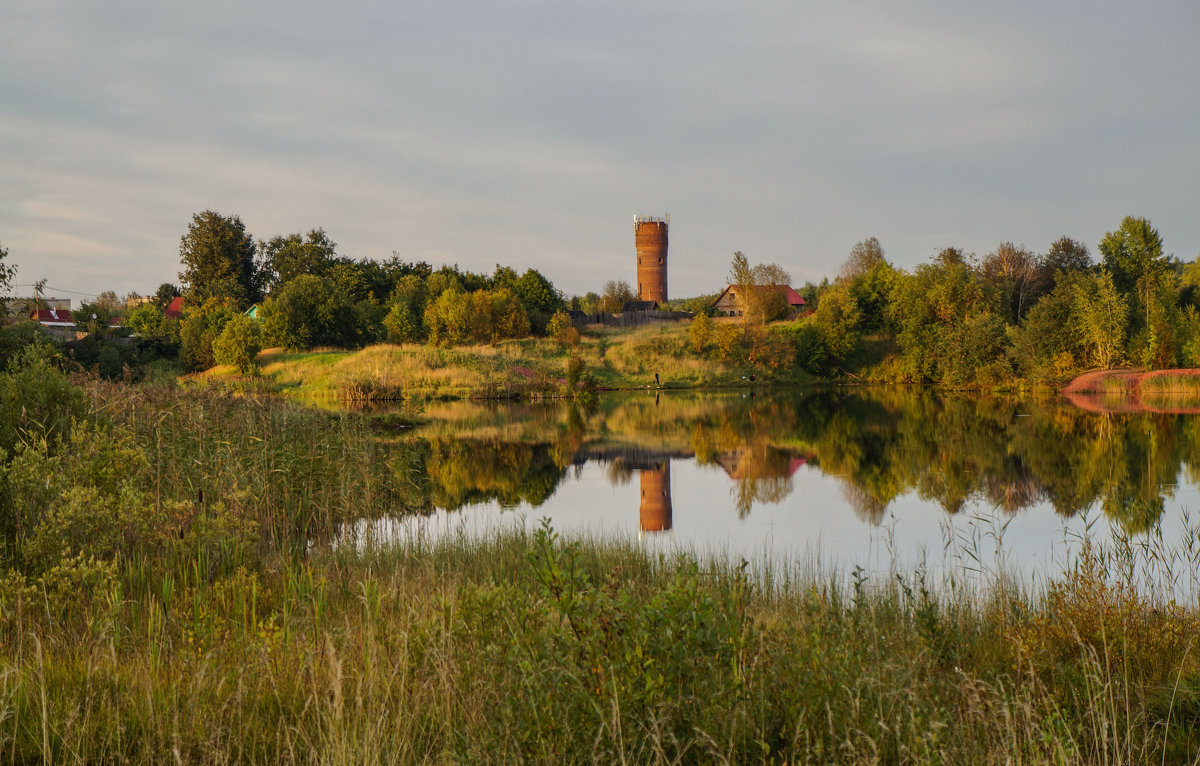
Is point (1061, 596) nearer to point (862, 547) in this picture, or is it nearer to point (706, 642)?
point (706, 642)

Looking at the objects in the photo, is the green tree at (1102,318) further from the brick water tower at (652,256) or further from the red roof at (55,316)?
the red roof at (55,316)

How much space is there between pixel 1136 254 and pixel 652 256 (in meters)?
37.6

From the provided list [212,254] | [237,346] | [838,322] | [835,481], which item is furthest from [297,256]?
[835,481]

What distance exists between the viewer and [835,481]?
1454 cm

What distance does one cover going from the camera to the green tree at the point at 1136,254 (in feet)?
146

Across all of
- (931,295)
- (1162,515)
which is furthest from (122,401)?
(931,295)

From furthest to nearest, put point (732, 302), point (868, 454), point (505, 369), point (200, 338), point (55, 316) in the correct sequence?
1. point (55, 316)
2. point (732, 302)
3. point (200, 338)
4. point (505, 369)
5. point (868, 454)

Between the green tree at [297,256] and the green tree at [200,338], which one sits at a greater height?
the green tree at [297,256]

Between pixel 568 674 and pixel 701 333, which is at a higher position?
pixel 701 333

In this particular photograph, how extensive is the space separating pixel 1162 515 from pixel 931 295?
38154mm

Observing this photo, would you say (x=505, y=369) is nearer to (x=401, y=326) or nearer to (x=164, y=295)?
(x=401, y=326)

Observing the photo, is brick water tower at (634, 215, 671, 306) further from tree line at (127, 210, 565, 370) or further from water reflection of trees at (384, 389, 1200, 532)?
water reflection of trees at (384, 389, 1200, 532)

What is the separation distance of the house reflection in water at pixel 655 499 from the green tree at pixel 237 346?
30.8m

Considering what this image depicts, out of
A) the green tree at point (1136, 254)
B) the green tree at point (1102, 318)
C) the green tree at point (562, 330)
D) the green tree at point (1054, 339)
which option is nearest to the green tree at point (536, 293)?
the green tree at point (562, 330)
